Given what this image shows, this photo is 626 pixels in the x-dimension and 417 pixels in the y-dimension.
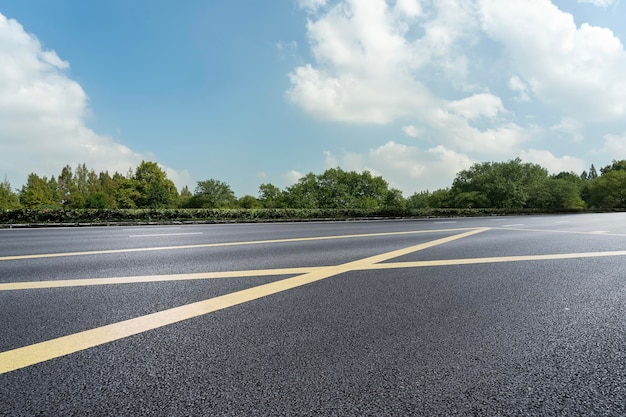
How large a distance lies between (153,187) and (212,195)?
12.9m

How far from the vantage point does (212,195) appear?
63312mm

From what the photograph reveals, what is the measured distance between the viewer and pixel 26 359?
7.50 feet

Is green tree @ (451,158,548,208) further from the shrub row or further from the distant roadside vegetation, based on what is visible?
the shrub row

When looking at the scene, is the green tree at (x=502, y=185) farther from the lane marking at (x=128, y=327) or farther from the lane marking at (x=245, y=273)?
the lane marking at (x=128, y=327)

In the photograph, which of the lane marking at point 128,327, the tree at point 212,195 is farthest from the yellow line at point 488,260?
the tree at point 212,195

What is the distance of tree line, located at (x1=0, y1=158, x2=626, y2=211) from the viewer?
51375mm

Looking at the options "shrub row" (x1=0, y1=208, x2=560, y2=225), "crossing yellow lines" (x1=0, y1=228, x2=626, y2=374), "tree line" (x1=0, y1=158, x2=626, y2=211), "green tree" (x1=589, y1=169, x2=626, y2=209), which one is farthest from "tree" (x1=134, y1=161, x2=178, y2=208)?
"green tree" (x1=589, y1=169, x2=626, y2=209)

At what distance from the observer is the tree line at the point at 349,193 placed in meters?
51.4

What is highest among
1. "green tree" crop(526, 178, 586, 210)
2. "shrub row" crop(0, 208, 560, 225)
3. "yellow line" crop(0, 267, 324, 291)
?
"green tree" crop(526, 178, 586, 210)

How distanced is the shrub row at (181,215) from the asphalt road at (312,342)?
58.4 ft

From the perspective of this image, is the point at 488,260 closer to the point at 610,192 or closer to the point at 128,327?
the point at 128,327

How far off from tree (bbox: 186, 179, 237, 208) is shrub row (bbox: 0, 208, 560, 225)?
37728mm

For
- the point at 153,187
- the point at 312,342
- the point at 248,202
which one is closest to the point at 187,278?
the point at 312,342

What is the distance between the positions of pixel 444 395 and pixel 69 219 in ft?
77.7
